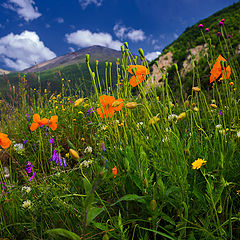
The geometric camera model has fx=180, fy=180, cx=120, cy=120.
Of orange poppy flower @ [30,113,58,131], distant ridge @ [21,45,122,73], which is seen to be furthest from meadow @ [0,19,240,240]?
distant ridge @ [21,45,122,73]

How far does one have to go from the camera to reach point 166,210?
920 mm

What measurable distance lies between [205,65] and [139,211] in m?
5.91

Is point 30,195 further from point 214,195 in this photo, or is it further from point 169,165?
point 214,195

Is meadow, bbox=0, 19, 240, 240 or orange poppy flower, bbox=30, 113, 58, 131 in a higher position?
orange poppy flower, bbox=30, 113, 58, 131

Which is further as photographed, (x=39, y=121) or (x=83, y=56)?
(x=83, y=56)

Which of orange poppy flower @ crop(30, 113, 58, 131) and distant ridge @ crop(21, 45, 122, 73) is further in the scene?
distant ridge @ crop(21, 45, 122, 73)

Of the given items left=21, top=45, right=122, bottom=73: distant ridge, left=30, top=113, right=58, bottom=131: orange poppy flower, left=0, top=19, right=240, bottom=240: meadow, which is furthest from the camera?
left=21, top=45, right=122, bottom=73: distant ridge

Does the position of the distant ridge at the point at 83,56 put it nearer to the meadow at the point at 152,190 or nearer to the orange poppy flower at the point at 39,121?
the meadow at the point at 152,190

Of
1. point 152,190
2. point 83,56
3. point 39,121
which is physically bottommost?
point 152,190

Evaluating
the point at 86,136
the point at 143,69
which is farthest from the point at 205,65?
the point at 143,69

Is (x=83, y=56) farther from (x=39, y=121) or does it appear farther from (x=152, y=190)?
(x=152, y=190)

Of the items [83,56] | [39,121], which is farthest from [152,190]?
[83,56]

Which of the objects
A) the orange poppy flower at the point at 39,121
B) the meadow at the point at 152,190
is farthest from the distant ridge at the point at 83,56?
the orange poppy flower at the point at 39,121

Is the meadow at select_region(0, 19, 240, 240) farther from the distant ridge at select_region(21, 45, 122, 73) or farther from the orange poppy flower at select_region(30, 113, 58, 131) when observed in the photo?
the distant ridge at select_region(21, 45, 122, 73)
